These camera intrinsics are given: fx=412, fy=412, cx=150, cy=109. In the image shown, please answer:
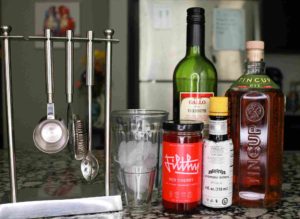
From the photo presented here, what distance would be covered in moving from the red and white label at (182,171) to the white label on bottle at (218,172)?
0.01 meters

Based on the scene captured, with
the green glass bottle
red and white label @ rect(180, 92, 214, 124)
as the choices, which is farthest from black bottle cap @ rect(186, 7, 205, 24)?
red and white label @ rect(180, 92, 214, 124)

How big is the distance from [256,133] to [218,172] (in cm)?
9

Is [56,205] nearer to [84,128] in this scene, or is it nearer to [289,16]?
[84,128]

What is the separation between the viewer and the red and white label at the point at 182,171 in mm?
618

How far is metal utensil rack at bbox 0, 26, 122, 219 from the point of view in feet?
2.07

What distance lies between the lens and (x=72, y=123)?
25.0 inches

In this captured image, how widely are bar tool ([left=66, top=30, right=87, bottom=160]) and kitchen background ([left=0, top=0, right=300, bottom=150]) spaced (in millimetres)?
1619

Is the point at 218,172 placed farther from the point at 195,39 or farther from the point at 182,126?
the point at 195,39

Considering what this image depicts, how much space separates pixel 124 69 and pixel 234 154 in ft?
7.27

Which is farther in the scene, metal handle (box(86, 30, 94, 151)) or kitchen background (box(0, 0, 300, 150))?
kitchen background (box(0, 0, 300, 150))

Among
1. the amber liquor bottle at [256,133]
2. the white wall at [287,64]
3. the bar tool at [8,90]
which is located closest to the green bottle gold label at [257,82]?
the amber liquor bottle at [256,133]

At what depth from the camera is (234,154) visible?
2.20ft

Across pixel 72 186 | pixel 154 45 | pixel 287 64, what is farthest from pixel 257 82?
pixel 287 64

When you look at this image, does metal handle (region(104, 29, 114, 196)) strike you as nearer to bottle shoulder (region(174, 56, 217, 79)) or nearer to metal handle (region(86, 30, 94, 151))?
metal handle (region(86, 30, 94, 151))
